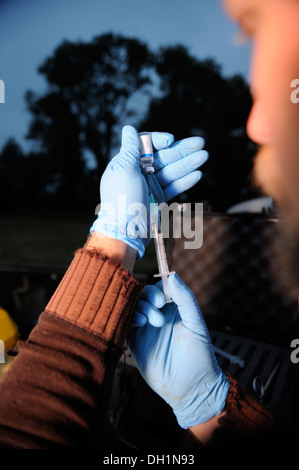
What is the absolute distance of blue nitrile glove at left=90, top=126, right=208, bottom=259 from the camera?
82cm

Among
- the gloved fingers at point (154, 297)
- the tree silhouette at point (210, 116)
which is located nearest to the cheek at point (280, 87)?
the gloved fingers at point (154, 297)

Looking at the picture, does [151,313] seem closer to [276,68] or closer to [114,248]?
[114,248]

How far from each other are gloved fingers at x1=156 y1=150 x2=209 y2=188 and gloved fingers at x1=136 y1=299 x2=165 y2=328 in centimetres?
45

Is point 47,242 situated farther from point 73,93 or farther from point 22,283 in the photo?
point 73,93

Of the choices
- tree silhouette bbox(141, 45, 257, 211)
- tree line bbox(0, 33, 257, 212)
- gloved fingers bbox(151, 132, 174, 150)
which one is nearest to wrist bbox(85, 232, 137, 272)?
gloved fingers bbox(151, 132, 174, 150)

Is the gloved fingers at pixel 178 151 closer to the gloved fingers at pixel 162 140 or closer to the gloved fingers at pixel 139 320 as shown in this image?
the gloved fingers at pixel 162 140

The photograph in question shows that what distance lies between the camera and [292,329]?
1649 mm

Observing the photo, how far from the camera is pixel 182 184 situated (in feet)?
3.44

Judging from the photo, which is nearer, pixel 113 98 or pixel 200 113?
pixel 200 113

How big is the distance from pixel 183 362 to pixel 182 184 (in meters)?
0.61

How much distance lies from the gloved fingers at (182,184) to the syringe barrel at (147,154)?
14 cm

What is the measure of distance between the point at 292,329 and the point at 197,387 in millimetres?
1094
